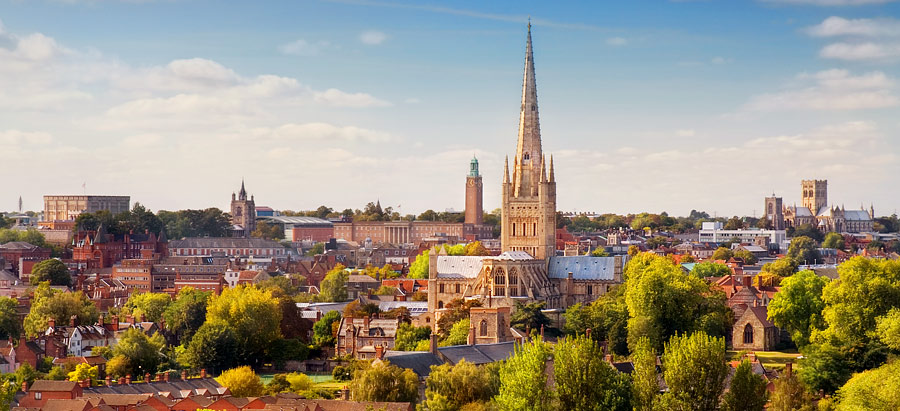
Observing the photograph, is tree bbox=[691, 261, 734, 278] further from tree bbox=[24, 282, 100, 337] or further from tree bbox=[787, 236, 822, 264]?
tree bbox=[24, 282, 100, 337]

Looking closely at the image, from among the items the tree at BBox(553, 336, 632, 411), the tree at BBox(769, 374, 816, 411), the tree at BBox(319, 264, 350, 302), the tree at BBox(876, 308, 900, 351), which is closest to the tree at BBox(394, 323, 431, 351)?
the tree at BBox(876, 308, 900, 351)

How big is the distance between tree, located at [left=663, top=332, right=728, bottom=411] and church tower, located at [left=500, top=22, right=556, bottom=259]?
59.0 m

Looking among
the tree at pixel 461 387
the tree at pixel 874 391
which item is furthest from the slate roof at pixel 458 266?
the tree at pixel 874 391

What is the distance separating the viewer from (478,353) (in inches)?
2872

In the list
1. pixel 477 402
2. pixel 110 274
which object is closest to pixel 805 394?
pixel 477 402

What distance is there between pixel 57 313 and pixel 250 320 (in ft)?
59.7

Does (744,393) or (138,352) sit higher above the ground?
(744,393)

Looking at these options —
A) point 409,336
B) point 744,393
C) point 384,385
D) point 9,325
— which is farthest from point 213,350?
point 744,393

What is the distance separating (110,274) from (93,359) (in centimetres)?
6828

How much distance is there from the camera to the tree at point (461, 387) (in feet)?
199

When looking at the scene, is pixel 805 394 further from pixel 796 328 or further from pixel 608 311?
pixel 608 311

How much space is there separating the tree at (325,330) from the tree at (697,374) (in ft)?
131

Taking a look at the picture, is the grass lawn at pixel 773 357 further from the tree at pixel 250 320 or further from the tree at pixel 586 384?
the tree at pixel 250 320

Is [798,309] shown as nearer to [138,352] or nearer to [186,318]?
[138,352]
